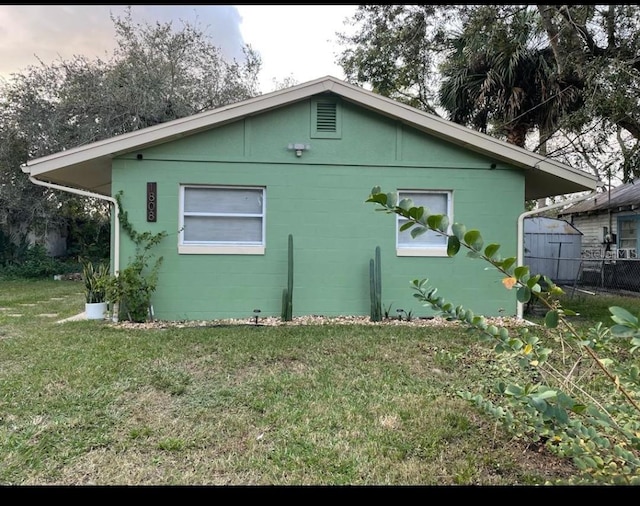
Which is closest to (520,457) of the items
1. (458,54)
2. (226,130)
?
(226,130)

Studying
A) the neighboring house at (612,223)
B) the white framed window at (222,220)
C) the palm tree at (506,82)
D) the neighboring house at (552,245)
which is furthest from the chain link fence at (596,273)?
the white framed window at (222,220)

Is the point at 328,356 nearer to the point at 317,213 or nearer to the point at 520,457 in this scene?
the point at 520,457

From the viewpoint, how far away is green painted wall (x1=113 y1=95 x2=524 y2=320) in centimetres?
703

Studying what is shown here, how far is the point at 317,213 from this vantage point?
728cm

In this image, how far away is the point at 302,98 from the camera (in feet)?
23.0

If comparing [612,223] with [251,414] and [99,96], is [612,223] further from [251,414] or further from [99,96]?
[99,96]

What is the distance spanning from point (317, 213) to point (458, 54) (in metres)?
7.80

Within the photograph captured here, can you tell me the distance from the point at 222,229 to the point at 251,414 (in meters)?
4.41

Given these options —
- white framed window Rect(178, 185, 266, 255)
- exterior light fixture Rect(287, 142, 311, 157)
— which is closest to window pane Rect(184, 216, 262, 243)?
white framed window Rect(178, 185, 266, 255)

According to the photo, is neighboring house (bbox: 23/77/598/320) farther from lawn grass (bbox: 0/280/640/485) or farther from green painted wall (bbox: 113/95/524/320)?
lawn grass (bbox: 0/280/640/485)

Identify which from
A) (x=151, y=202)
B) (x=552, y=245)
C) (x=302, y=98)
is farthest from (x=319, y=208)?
(x=552, y=245)

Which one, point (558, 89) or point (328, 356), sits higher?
point (558, 89)

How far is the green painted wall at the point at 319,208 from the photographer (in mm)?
7031

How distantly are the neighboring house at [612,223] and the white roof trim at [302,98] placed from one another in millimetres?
8423
